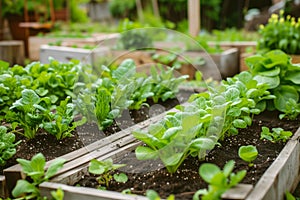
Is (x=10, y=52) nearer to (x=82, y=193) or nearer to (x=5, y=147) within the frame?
(x=5, y=147)

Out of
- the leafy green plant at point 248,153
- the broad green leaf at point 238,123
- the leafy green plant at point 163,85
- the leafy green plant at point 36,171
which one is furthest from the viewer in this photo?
the leafy green plant at point 163,85

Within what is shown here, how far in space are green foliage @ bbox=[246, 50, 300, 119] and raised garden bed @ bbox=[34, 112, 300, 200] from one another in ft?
1.28

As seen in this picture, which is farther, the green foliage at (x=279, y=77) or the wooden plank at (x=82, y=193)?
the green foliage at (x=279, y=77)

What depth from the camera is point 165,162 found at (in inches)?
74.1

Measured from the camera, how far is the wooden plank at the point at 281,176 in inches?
68.1

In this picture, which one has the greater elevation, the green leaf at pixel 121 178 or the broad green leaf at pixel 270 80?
the broad green leaf at pixel 270 80

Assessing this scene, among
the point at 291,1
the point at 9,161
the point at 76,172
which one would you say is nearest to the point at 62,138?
the point at 9,161

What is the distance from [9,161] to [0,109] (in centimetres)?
61

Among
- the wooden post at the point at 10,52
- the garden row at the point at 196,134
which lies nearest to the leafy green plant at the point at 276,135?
the garden row at the point at 196,134

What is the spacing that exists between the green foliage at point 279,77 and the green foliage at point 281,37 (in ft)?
3.69

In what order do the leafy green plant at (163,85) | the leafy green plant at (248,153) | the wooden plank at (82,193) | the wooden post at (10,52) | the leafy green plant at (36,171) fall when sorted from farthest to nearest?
the wooden post at (10,52) < the leafy green plant at (163,85) < the leafy green plant at (248,153) < the leafy green plant at (36,171) < the wooden plank at (82,193)

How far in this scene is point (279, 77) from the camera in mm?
2893

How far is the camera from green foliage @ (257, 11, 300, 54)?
4.00 m

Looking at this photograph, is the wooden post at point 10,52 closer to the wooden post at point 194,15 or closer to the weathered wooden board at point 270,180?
the wooden post at point 194,15
